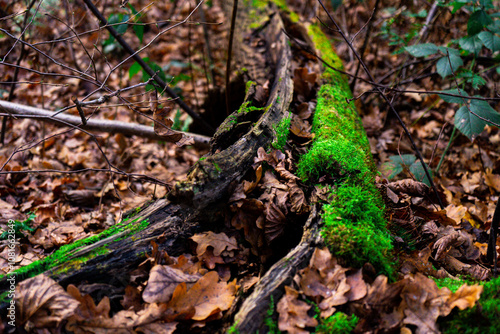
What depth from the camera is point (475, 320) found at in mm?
1524

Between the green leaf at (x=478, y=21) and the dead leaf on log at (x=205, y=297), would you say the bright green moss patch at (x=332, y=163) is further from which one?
the green leaf at (x=478, y=21)

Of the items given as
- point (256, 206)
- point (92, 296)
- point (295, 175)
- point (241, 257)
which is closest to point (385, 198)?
point (295, 175)

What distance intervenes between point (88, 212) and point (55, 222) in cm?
35

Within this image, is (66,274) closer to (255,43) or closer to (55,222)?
(55,222)

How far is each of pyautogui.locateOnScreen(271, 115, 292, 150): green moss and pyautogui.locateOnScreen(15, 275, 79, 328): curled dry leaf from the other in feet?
5.33

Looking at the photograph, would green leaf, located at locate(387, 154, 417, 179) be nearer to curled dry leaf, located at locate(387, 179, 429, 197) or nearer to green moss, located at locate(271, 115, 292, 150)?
curled dry leaf, located at locate(387, 179, 429, 197)

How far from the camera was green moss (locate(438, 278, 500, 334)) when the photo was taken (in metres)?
1.50

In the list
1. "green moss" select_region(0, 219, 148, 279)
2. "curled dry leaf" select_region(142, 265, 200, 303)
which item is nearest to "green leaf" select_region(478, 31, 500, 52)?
"curled dry leaf" select_region(142, 265, 200, 303)

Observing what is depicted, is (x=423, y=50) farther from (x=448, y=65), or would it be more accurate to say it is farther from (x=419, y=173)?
(x=419, y=173)

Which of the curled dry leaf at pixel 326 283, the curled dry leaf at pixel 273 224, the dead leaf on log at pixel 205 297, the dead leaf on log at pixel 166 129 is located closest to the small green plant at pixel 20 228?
the dead leaf on log at pixel 166 129

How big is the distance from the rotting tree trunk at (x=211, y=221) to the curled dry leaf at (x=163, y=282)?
20 cm

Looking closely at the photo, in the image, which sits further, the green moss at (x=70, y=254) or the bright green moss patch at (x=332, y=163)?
the bright green moss patch at (x=332, y=163)

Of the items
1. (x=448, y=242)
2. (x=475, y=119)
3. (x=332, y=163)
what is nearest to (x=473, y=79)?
(x=475, y=119)

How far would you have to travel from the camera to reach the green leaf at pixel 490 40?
2.92 m
